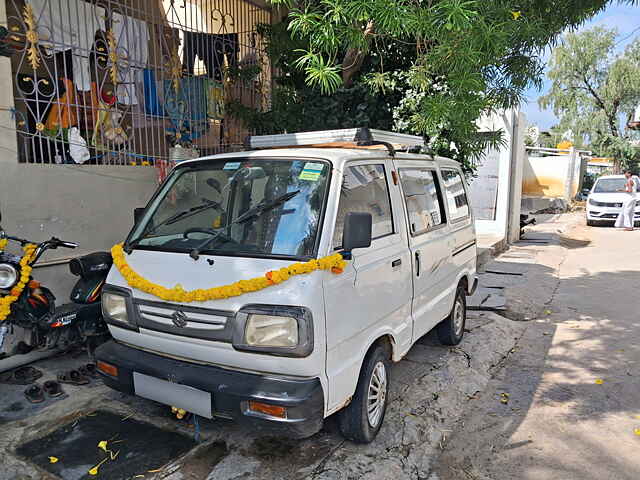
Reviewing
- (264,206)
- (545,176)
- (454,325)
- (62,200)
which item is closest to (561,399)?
(454,325)

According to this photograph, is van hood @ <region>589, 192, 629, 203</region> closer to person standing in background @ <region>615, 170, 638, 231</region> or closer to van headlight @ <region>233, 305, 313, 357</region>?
person standing in background @ <region>615, 170, 638, 231</region>

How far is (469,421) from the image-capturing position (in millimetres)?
3928

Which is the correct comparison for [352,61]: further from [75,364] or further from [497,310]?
[75,364]

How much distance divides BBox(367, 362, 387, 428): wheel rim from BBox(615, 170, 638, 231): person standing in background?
49.1ft

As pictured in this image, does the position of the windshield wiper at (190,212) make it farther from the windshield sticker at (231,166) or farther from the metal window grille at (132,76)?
the metal window grille at (132,76)

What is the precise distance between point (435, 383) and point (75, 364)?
10.7 feet

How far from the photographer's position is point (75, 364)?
14.9ft

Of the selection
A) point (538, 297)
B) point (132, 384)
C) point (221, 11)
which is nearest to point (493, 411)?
point (132, 384)

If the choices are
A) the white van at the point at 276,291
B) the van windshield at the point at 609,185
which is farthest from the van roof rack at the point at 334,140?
the van windshield at the point at 609,185

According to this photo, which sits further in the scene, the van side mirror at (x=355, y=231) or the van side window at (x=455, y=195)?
the van side window at (x=455, y=195)

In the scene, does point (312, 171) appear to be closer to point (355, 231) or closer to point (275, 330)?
point (355, 231)

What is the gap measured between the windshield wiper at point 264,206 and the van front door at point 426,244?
3.75 ft

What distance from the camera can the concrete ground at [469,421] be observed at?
3164mm

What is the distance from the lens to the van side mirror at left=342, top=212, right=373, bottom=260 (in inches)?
112
